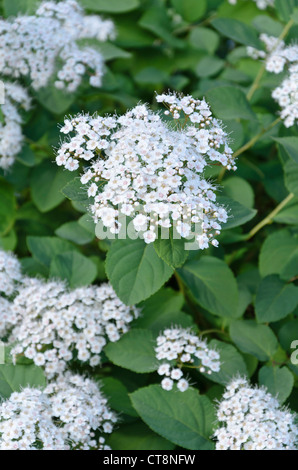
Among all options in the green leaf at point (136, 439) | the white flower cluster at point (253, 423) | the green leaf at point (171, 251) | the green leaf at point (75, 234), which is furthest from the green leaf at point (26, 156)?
the white flower cluster at point (253, 423)

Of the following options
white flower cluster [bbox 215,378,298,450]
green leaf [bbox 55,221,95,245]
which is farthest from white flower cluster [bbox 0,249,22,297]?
white flower cluster [bbox 215,378,298,450]

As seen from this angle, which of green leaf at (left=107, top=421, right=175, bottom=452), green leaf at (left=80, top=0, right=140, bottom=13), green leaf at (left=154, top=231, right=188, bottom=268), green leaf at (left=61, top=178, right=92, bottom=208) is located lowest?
green leaf at (left=107, top=421, right=175, bottom=452)

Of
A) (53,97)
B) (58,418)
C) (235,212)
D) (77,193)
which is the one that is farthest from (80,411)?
(53,97)

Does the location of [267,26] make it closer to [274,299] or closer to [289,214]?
[289,214]

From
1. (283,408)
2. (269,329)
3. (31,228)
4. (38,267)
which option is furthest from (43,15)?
(283,408)

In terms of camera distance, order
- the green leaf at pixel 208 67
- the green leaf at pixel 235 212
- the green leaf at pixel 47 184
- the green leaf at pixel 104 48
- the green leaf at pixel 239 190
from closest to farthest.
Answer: the green leaf at pixel 235 212
the green leaf at pixel 239 190
the green leaf at pixel 47 184
the green leaf at pixel 104 48
the green leaf at pixel 208 67

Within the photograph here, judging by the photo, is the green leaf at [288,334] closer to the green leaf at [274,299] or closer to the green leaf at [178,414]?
the green leaf at [274,299]

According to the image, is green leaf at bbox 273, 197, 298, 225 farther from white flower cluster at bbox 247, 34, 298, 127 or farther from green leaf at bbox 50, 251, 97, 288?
green leaf at bbox 50, 251, 97, 288
